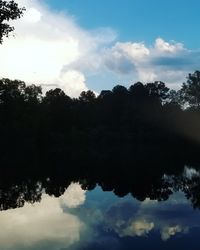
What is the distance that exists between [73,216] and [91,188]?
1988cm

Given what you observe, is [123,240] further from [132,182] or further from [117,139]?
[117,139]

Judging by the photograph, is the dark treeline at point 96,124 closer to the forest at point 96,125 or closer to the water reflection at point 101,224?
the forest at point 96,125

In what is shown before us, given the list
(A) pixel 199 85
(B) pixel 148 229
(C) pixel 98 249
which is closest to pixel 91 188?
(B) pixel 148 229

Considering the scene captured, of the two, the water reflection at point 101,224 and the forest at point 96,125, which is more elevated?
the forest at point 96,125

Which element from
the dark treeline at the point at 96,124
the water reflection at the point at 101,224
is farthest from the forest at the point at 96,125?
the water reflection at the point at 101,224

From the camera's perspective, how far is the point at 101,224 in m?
30.0

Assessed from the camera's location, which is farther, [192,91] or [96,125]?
[192,91]

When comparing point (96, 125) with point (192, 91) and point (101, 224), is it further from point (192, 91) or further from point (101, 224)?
point (101, 224)

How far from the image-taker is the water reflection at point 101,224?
80.9 ft

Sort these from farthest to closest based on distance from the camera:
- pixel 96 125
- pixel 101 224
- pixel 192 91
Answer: pixel 192 91, pixel 96 125, pixel 101 224

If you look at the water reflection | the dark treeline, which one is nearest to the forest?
the dark treeline

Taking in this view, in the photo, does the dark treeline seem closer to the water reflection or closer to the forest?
the forest

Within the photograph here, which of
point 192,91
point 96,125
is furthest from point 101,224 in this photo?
point 192,91

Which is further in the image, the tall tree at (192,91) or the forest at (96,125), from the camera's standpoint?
the tall tree at (192,91)
